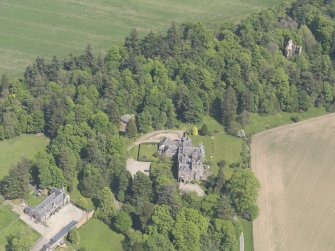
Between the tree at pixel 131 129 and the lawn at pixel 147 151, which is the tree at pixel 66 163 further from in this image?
the tree at pixel 131 129

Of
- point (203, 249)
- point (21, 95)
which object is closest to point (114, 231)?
point (203, 249)

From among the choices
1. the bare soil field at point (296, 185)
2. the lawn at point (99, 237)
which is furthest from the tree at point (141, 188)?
the bare soil field at point (296, 185)

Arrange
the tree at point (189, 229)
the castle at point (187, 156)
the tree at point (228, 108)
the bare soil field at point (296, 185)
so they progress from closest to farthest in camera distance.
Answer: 1. the tree at point (189, 229)
2. the bare soil field at point (296, 185)
3. the castle at point (187, 156)
4. the tree at point (228, 108)

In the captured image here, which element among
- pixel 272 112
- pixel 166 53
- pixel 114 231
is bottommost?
pixel 114 231

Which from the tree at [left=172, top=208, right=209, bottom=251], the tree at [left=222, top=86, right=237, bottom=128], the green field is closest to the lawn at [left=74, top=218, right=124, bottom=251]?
the tree at [left=172, top=208, right=209, bottom=251]

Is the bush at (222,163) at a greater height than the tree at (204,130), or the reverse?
the tree at (204,130)

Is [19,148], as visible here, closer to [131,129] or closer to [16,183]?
[16,183]

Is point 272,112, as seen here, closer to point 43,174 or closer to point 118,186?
point 118,186
